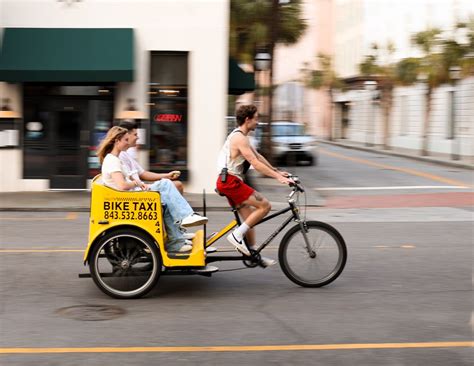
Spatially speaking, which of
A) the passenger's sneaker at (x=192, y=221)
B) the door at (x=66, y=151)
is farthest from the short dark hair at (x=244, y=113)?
the door at (x=66, y=151)

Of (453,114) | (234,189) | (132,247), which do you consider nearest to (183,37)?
(234,189)

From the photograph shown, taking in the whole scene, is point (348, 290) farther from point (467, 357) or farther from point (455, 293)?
point (467, 357)

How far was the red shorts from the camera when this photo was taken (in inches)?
285

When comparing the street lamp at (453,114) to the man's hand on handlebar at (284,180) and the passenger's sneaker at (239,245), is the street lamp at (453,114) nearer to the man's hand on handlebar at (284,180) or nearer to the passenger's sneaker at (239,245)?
the man's hand on handlebar at (284,180)

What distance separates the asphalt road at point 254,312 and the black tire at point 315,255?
15 cm

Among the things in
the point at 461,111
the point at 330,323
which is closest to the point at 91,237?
the point at 330,323

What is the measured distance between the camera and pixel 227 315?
250 inches

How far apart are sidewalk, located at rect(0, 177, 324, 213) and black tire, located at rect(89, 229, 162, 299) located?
7370mm

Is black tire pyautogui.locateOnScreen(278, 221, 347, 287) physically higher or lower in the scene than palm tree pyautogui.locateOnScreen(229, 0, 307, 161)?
lower

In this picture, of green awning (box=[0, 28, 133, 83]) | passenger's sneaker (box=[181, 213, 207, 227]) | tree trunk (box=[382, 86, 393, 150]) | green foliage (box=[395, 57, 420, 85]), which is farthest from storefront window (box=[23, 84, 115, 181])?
tree trunk (box=[382, 86, 393, 150])

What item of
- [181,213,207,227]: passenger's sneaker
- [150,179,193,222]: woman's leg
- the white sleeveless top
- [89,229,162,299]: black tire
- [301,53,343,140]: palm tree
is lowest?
[89,229,162,299]: black tire

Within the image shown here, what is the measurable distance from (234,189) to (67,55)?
36.5 feet

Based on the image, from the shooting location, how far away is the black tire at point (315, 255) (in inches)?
290

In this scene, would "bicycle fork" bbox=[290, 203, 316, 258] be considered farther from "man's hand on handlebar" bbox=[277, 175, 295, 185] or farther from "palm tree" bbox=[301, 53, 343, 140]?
"palm tree" bbox=[301, 53, 343, 140]
